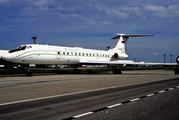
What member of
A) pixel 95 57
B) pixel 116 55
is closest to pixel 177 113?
pixel 95 57

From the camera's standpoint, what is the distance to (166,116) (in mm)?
5820

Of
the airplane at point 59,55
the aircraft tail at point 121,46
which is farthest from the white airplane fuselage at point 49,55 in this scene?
the aircraft tail at point 121,46

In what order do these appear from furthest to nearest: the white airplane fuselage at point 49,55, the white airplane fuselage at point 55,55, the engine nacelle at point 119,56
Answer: the engine nacelle at point 119,56, the white airplane fuselage at point 55,55, the white airplane fuselage at point 49,55

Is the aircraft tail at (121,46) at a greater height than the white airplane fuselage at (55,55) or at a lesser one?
greater

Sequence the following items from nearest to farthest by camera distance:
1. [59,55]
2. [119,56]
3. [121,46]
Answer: [59,55], [119,56], [121,46]

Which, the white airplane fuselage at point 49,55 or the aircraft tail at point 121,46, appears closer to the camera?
the white airplane fuselage at point 49,55

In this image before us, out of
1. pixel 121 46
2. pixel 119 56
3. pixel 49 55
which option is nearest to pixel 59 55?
pixel 49 55

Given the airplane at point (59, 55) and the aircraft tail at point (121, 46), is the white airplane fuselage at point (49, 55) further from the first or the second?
the aircraft tail at point (121, 46)

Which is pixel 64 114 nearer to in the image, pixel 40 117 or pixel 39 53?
pixel 40 117

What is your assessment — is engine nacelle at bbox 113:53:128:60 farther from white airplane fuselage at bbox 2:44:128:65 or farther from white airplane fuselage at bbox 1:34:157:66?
white airplane fuselage at bbox 2:44:128:65

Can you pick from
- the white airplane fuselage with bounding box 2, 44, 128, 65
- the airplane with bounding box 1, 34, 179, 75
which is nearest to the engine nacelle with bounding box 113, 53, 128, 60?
the airplane with bounding box 1, 34, 179, 75

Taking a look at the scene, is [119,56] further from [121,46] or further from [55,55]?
[55,55]

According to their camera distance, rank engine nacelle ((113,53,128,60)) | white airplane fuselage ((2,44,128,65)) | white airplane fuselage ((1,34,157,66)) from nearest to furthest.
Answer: white airplane fuselage ((2,44,128,65)) < white airplane fuselage ((1,34,157,66)) < engine nacelle ((113,53,128,60))

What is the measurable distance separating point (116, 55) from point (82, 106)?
28.0m
